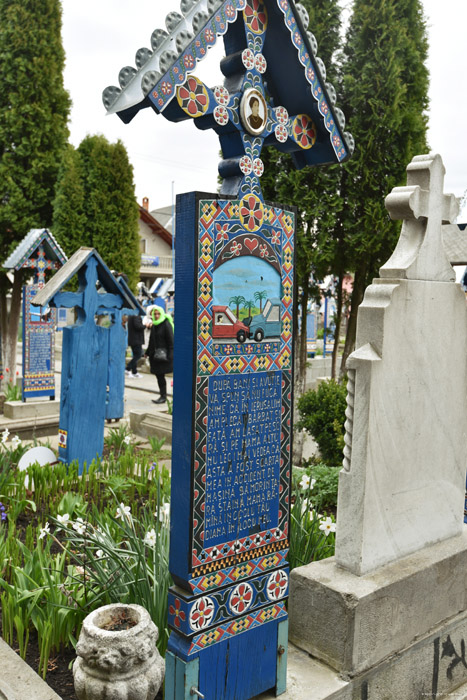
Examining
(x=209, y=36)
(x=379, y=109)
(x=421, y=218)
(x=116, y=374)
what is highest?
(x=379, y=109)

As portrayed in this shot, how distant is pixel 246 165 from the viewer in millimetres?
2213

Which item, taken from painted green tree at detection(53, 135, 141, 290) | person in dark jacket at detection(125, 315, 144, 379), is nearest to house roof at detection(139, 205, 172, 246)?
person in dark jacket at detection(125, 315, 144, 379)

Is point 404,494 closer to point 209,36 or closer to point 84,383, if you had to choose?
point 209,36

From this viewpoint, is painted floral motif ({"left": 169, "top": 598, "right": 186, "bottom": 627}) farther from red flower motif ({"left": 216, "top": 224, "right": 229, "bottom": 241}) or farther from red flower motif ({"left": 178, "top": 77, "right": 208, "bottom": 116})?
red flower motif ({"left": 178, "top": 77, "right": 208, "bottom": 116})

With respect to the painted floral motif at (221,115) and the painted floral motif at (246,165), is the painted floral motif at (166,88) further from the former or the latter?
the painted floral motif at (246,165)

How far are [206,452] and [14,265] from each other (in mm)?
7266

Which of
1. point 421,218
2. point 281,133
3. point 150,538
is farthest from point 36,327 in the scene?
point 281,133

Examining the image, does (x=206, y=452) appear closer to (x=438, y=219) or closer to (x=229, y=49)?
(x=229, y=49)

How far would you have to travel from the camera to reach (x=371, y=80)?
6.56 metres

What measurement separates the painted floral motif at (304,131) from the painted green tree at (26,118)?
8.65 m

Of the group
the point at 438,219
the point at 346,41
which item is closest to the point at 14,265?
the point at 346,41

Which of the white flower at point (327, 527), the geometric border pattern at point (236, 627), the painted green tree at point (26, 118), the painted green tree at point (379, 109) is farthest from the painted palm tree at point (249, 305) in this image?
the painted green tree at point (26, 118)

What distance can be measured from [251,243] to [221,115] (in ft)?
1.53

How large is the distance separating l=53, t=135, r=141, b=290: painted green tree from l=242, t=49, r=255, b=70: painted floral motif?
31.4 feet
